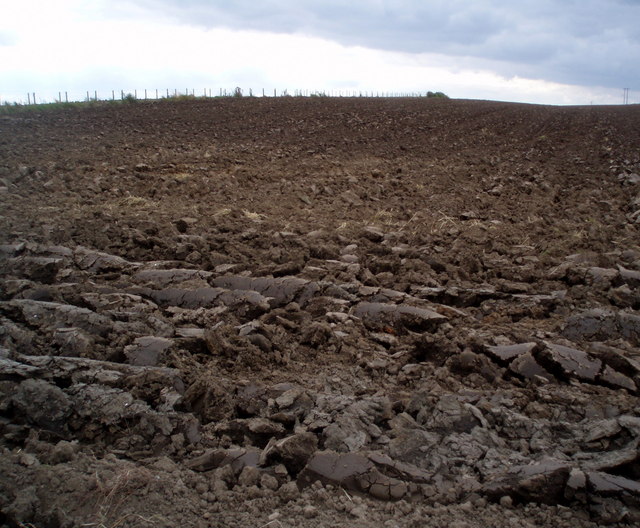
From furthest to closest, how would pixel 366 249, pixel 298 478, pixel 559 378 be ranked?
pixel 366 249
pixel 559 378
pixel 298 478

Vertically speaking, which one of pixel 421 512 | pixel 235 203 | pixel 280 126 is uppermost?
pixel 280 126

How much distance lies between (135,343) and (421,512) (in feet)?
8.28

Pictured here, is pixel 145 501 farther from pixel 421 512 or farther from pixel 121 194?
pixel 121 194

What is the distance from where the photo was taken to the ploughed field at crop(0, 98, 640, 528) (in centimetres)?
294

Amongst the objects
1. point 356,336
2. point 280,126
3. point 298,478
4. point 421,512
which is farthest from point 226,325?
point 280,126

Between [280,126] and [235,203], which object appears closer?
[235,203]

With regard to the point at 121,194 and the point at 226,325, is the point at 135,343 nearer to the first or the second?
the point at 226,325

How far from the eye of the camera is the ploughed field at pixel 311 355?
9.65 ft

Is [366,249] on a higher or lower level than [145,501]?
higher

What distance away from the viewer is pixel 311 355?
461 centimetres

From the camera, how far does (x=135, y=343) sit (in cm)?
436

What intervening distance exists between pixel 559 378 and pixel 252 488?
249 centimetres

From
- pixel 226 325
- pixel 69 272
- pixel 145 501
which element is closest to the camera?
pixel 145 501

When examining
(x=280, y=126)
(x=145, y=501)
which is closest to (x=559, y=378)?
(x=145, y=501)
